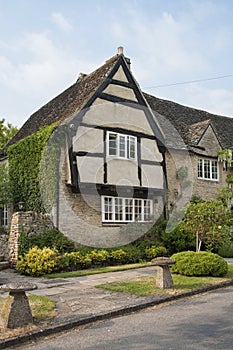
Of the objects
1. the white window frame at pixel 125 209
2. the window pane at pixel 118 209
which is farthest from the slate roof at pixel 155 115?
the window pane at pixel 118 209

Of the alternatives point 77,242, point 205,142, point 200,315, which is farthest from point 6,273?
point 205,142

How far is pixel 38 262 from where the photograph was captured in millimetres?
14227

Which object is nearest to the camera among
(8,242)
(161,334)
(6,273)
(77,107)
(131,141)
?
(161,334)

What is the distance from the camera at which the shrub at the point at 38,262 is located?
1410 centimetres

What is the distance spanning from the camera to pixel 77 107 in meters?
18.0

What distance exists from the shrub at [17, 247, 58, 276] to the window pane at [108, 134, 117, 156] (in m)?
5.87

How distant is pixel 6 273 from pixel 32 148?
6.12 meters

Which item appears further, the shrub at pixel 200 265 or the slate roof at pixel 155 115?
the slate roof at pixel 155 115

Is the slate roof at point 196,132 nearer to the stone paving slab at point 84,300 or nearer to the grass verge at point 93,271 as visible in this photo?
the grass verge at point 93,271

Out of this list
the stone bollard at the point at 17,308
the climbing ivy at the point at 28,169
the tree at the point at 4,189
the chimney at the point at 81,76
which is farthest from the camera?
the chimney at the point at 81,76

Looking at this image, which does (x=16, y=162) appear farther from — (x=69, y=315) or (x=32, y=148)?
(x=69, y=315)

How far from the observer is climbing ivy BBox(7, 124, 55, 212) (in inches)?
685

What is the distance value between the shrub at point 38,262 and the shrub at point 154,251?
4.80 metres

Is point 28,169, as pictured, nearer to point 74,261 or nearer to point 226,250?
point 74,261
